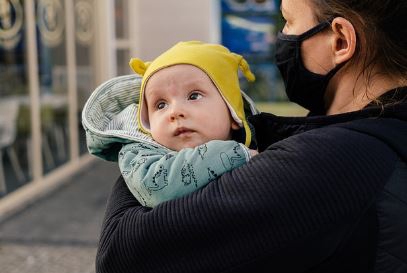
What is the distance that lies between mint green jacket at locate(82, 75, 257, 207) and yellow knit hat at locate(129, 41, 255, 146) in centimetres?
8

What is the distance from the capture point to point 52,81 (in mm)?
7449

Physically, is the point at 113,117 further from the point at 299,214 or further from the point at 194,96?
the point at 299,214

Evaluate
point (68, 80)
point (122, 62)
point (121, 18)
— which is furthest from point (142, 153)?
point (121, 18)

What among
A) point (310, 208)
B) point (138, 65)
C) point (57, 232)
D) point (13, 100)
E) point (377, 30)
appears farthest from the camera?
point (13, 100)

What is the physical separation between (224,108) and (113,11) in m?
8.58

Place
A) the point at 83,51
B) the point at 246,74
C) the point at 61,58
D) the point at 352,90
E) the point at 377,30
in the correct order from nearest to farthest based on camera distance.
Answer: the point at 377,30
the point at 352,90
the point at 246,74
the point at 61,58
the point at 83,51

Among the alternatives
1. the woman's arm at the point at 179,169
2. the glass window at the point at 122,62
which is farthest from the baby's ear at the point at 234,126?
the glass window at the point at 122,62

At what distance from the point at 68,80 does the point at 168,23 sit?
2897 millimetres

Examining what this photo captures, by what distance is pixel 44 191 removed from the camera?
23.2 feet

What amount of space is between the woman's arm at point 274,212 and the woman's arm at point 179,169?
0.17 ft

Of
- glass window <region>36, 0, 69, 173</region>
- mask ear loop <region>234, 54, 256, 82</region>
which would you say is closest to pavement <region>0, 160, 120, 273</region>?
glass window <region>36, 0, 69, 173</region>

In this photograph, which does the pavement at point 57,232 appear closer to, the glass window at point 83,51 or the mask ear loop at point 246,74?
the glass window at point 83,51

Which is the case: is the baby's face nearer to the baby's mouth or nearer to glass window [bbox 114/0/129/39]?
the baby's mouth

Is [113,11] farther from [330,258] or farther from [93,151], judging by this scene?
[330,258]
